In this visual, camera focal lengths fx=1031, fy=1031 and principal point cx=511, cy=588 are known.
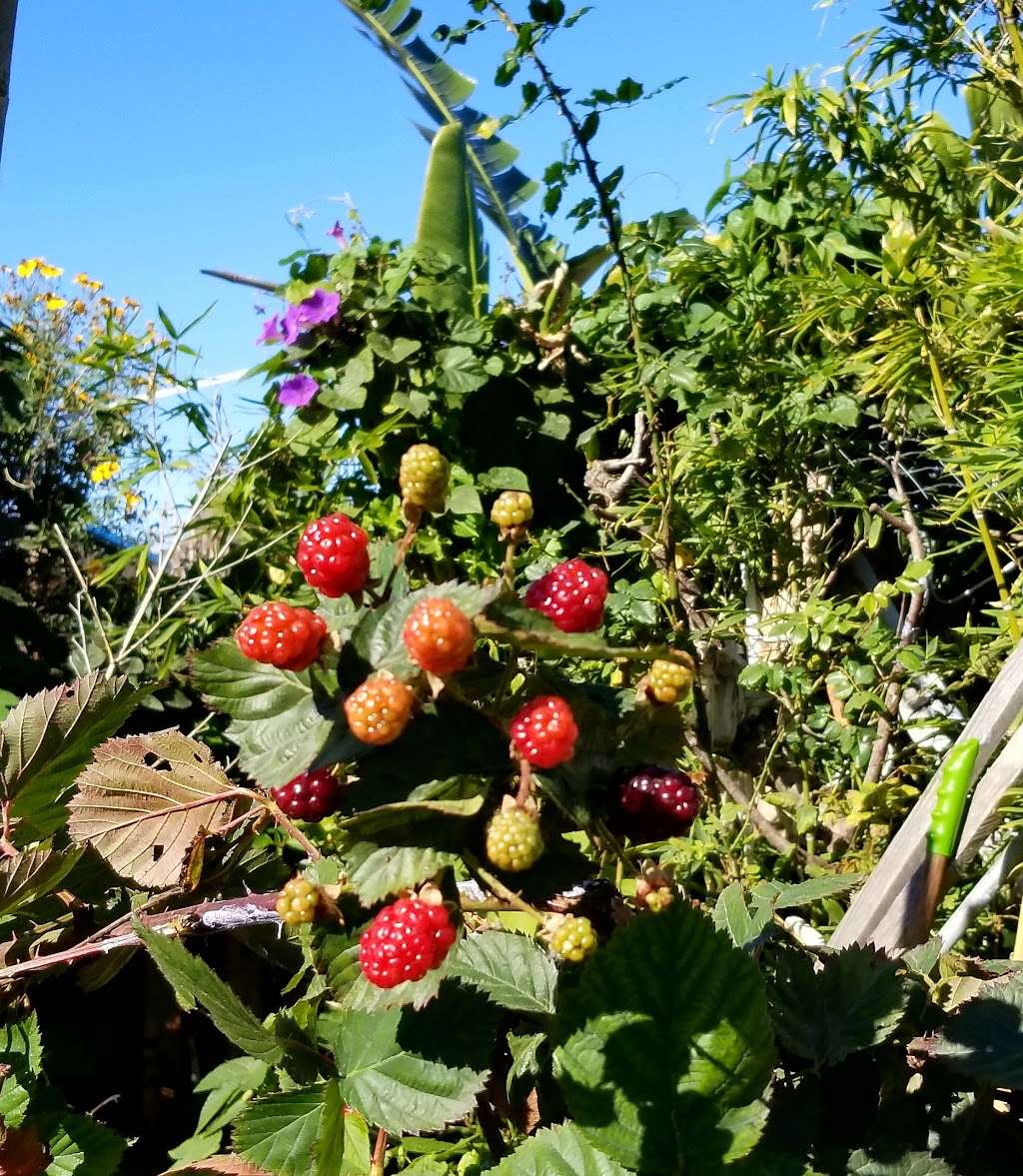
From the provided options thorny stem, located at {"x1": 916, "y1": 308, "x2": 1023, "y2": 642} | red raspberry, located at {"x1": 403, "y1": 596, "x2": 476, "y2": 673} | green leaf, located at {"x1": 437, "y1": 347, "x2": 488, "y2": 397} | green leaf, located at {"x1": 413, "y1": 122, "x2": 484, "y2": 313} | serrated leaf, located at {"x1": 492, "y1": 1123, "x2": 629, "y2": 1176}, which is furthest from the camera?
green leaf, located at {"x1": 413, "y1": 122, "x2": 484, "y2": 313}

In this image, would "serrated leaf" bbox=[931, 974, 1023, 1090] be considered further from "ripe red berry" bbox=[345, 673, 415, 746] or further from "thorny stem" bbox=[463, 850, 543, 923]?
"ripe red berry" bbox=[345, 673, 415, 746]

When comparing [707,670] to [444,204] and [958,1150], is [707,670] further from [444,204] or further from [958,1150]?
[444,204]

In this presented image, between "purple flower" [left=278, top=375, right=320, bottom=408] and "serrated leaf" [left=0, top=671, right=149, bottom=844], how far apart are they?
1166 mm

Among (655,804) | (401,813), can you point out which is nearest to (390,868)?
(401,813)

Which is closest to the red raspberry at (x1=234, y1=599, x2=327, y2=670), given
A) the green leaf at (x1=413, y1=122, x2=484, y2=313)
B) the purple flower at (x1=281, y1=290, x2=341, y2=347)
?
A: the purple flower at (x1=281, y1=290, x2=341, y2=347)

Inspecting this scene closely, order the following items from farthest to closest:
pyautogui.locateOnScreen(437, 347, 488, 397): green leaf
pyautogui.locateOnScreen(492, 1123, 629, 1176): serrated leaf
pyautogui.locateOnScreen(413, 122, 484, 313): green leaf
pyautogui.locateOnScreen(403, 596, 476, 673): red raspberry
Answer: pyautogui.locateOnScreen(413, 122, 484, 313): green leaf, pyautogui.locateOnScreen(437, 347, 488, 397): green leaf, pyautogui.locateOnScreen(492, 1123, 629, 1176): serrated leaf, pyautogui.locateOnScreen(403, 596, 476, 673): red raspberry

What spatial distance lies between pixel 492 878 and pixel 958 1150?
1.24 ft

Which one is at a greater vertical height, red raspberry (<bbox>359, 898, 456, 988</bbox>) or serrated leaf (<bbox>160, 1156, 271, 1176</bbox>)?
red raspberry (<bbox>359, 898, 456, 988</bbox>)

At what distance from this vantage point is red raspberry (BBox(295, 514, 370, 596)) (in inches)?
19.6

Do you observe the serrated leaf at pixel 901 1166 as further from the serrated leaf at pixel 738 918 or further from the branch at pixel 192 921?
the branch at pixel 192 921

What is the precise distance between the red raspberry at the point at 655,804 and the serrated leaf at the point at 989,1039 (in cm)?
25

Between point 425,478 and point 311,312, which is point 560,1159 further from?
point 311,312

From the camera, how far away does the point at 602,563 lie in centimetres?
176

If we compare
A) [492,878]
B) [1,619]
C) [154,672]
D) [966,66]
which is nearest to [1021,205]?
[966,66]
